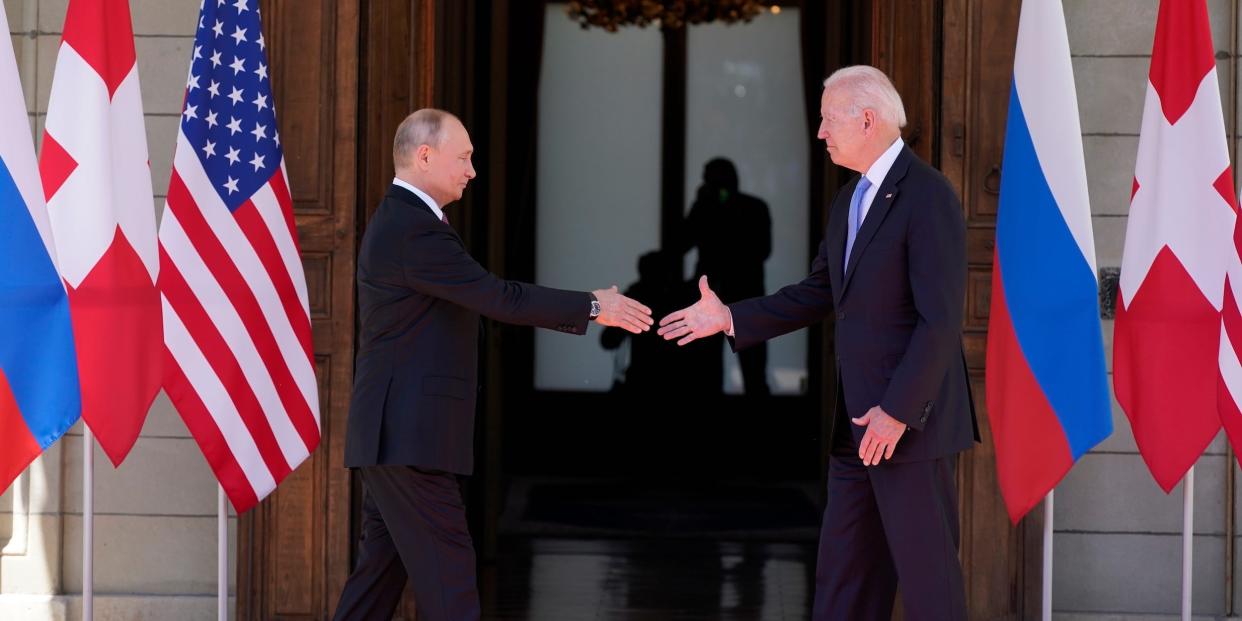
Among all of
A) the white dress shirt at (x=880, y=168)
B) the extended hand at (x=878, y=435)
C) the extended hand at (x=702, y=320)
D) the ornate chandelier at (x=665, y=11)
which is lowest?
the extended hand at (x=878, y=435)

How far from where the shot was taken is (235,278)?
457cm

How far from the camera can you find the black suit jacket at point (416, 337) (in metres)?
3.96

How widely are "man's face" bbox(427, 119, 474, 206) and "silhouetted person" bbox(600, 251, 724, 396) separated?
596 centimetres

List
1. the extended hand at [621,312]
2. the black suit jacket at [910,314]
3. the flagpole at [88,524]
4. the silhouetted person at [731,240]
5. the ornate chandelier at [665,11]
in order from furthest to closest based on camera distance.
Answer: the silhouetted person at [731,240], the ornate chandelier at [665,11], the flagpole at [88,524], the extended hand at [621,312], the black suit jacket at [910,314]

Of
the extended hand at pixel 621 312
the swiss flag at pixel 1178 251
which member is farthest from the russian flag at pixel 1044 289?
the extended hand at pixel 621 312

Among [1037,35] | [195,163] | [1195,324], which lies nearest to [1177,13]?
[1037,35]

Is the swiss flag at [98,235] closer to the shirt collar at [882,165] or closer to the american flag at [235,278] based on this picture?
the american flag at [235,278]

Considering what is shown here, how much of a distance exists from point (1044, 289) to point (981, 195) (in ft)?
2.06

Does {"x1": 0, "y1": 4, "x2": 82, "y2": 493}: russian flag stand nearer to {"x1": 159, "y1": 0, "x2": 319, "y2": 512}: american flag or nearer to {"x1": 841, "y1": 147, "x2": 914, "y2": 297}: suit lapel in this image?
{"x1": 159, "y1": 0, "x2": 319, "y2": 512}: american flag

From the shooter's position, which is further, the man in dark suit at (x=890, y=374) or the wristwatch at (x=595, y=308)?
the wristwatch at (x=595, y=308)

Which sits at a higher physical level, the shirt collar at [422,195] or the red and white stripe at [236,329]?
the shirt collar at [422,195]

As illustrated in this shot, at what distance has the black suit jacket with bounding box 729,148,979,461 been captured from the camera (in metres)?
3.69

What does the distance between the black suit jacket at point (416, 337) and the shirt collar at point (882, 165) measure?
3.21ft

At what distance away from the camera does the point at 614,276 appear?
10938 millimetres
